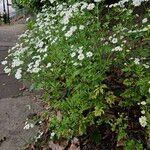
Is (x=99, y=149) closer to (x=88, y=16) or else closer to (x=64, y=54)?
(x=64, y=54)

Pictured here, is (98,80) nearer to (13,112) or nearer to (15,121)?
(15,121)

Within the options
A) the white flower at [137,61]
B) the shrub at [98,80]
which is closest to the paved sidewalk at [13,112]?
the shrub at [98,80]

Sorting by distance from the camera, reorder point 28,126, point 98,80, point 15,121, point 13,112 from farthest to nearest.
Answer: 1. point 13,112
2. point 15,121
3. point 28,126
4. point 98,80

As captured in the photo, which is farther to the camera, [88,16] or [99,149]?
[88,16]

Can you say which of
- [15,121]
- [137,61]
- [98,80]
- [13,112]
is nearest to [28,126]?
[15,121]

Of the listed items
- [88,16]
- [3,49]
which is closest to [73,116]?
[88,16]

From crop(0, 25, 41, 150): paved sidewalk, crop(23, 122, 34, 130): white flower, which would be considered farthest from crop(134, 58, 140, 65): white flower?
crop(0, 25, 41, 150): paved sidewalk

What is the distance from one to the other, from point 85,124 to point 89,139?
0.27 m

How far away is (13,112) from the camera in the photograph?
221 inches

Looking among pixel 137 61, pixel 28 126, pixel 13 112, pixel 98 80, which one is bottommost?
pixel 13 112

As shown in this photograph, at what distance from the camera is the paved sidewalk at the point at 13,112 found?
484 centimetres

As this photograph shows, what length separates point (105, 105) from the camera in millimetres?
3791

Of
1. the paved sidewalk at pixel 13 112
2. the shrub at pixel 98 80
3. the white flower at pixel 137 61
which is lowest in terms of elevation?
the paved sidewalk at pixel 13 112

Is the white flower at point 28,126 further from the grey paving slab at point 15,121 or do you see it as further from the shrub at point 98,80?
the shrub at point 98,80
